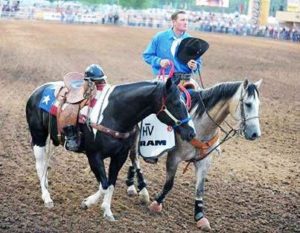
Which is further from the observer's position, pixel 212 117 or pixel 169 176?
pixel 169 176

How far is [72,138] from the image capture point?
6.95m

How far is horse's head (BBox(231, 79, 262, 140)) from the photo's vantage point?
6695 millimetres

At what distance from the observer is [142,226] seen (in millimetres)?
6887

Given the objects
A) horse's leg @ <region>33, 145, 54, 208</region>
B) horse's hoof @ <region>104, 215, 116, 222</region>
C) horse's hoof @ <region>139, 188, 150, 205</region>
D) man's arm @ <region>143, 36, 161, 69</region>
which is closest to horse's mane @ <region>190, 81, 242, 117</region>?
man's arm @ <region>143, 36, 161, 69</region>

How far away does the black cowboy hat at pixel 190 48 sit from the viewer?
24.5 ft

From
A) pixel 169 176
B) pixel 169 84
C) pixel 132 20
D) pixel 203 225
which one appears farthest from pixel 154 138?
pixel 132 20

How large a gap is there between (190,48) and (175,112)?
133 centimetres

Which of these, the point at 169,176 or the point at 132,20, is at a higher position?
the point at 169,176

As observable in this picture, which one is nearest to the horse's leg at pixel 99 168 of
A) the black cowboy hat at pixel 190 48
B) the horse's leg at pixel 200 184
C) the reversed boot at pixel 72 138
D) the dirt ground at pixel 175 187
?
the reversed boot at pixel 72 138

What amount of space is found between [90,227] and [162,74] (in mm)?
2125

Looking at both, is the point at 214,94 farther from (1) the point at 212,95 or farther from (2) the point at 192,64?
(2) the point at 192,64

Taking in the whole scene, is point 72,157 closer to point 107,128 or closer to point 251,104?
point 107,128

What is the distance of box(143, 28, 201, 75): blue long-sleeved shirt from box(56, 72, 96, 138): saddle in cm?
99

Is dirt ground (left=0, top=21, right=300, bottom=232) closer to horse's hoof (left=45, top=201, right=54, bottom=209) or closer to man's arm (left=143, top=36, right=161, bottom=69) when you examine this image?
horse's hoof (left=45, top=201, right=54, bottom=209)
